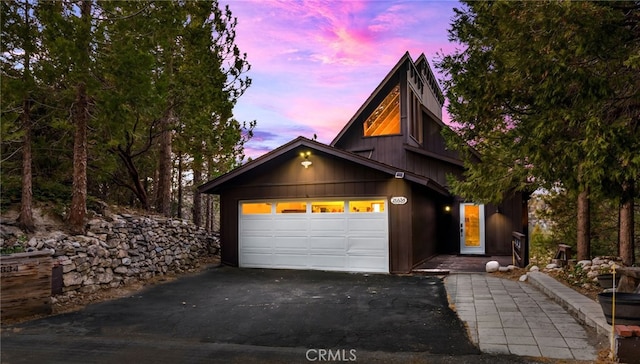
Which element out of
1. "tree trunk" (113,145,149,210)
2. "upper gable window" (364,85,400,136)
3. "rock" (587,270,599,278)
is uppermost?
"upper gable window" (364,85,400,136)

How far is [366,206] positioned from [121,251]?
20.5ft

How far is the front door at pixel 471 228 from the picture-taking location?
1442cm

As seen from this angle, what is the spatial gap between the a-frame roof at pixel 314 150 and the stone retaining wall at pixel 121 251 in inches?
72.9

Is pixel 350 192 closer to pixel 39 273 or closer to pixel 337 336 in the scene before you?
pixel 337 336

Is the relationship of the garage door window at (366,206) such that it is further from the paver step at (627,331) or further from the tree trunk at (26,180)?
the tree trunk at (26,180)

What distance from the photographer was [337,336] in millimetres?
5285

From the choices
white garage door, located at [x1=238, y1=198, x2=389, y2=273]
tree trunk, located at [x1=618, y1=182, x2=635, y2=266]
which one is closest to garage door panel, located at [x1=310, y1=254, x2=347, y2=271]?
white garage door, located at [x1=238, y1=198, x2=389, y2=273]

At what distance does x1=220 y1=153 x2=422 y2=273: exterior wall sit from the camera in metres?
10.5

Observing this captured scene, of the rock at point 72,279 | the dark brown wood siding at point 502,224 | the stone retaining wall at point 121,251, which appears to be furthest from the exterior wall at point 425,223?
the rock at point 72,279

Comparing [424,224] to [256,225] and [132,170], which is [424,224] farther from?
[132,170]

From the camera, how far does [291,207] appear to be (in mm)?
11797

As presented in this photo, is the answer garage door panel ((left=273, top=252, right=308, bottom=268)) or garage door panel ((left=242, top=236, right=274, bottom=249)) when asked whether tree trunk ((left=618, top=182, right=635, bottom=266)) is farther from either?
garage door panel ((left=242, top=236, right=274, bottom=249))

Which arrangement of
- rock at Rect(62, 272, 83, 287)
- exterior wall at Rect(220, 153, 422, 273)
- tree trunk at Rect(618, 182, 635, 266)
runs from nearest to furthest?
rock at Rect(62, 272, 83, 287)
tree trunk at Rect(618, 182, 635, 266)
exterior wall at Rect(220, 153, 422, 273)

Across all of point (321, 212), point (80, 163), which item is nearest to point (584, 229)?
point (321, 212)
